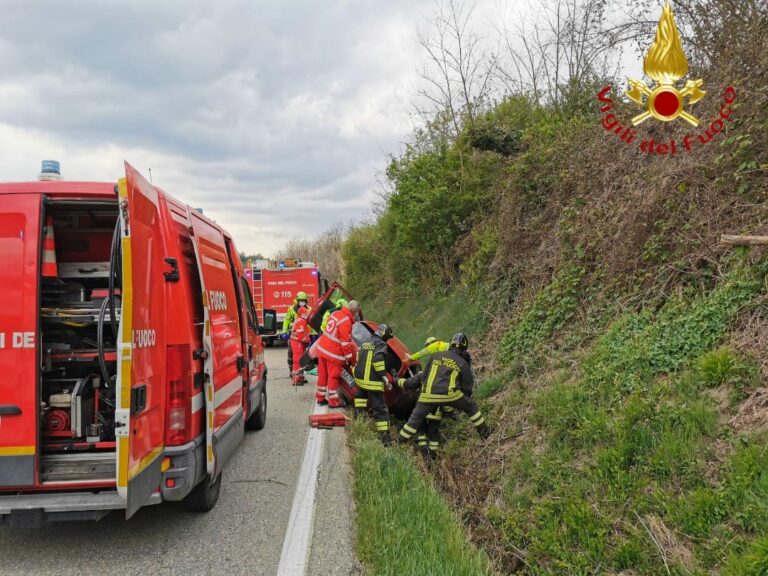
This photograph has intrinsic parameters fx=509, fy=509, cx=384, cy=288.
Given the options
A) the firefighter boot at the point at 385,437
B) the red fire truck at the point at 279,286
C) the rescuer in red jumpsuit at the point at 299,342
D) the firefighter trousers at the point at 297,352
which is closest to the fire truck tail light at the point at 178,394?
the firefighter boot at the point at 385,437

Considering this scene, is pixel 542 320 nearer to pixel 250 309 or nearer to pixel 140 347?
pixel 250 309

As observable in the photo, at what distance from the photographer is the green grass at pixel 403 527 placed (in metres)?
3.17

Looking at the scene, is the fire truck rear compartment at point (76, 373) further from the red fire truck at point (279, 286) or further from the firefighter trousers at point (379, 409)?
the red fire truck at point (279, 286)

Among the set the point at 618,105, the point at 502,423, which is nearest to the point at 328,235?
the point at 618,105

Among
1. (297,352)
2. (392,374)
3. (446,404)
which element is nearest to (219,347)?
(446,404)

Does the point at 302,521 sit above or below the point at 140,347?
below

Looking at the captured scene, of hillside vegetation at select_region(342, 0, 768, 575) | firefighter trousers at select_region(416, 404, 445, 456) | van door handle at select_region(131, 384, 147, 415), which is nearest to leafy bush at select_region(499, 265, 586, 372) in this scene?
hillside vegetation at select_region(342, 0, 768, 575)

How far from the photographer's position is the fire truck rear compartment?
342 centimetres

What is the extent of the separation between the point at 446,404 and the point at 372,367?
1.14 meters

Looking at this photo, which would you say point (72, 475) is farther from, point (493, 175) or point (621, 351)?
point (493, 175)

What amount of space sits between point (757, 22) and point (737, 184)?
3058 mm

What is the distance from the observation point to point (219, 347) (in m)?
4.36

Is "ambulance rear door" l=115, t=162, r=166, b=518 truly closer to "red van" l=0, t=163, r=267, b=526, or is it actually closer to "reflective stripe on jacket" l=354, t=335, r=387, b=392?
"red van" l=0, t=163, r=267, b=526

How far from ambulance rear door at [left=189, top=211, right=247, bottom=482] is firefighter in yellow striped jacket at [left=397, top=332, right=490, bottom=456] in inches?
83.9
